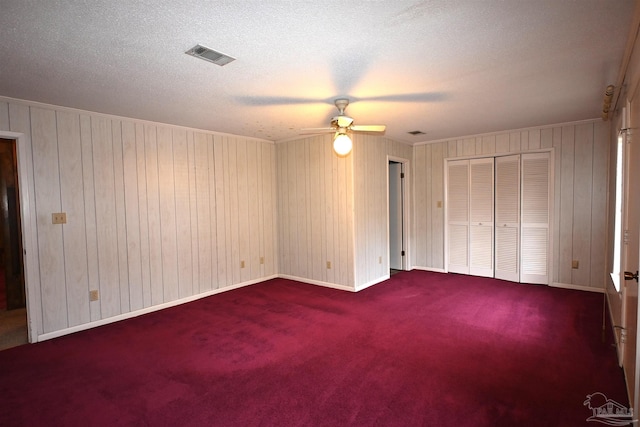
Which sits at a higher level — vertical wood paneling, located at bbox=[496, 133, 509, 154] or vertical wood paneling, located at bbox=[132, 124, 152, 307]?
vertical wood paneling, located at bbox=[496, 133, 509, 154]

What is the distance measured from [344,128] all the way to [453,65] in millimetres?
1264

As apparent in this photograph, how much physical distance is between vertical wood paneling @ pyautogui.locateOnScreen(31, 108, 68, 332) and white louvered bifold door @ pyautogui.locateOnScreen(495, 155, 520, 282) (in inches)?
240

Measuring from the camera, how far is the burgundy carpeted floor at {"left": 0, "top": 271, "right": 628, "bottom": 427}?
2.19 metres

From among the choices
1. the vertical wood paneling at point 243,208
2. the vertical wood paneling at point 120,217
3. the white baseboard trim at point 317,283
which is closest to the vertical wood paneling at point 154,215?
the vertical wood paneling at point 120,217

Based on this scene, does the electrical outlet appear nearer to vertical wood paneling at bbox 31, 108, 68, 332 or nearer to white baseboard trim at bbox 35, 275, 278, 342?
vertical wood paneling at bbox 31, 108, 68, 332

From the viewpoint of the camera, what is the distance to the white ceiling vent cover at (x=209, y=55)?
2226mm

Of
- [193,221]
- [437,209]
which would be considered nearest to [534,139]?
[437,209]

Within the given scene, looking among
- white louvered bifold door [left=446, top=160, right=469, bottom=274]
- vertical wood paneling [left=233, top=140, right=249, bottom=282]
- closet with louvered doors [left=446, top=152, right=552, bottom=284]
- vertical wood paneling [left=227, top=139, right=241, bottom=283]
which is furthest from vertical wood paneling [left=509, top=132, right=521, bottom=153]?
vertical wood paneling [left=227, top=139, right=241, bottom=283]

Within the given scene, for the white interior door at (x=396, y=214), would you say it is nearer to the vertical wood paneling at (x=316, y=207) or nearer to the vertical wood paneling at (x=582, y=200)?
the vertical wood paneling at (x=316, y=207)

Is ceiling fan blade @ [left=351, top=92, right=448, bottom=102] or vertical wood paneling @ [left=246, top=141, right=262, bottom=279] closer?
ceiling fan blade @ [left=351, top=92, right=448, bottom=102]

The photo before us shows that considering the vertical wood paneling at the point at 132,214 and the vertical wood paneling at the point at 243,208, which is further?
the vertical wood paneling at the point at 243,208

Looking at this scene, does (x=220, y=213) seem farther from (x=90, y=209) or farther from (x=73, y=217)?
(x=73, y=217)

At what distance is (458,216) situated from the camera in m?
5.87

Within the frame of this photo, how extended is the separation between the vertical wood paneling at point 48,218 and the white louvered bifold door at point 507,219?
6.10m
